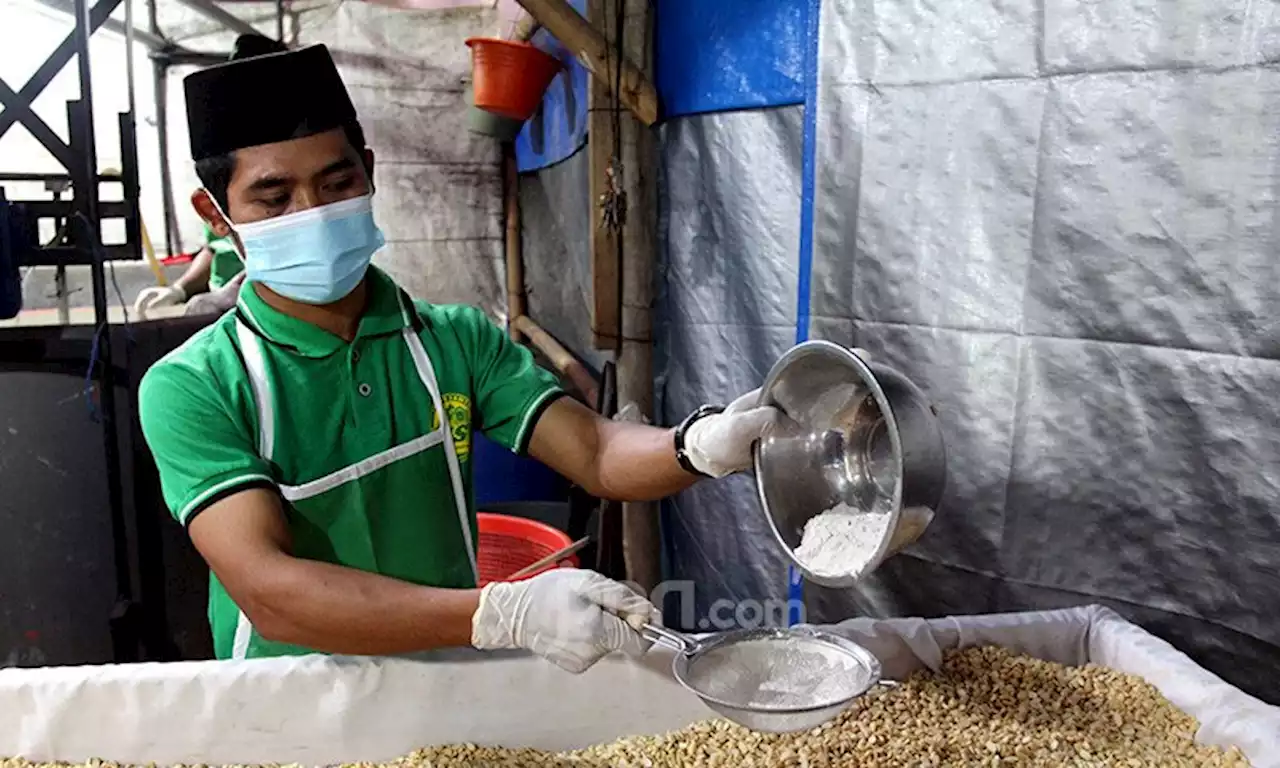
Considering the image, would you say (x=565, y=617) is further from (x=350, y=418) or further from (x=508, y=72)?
(x=508, y=72)

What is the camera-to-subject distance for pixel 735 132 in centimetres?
243

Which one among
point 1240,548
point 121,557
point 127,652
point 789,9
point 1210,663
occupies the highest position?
point 789,9

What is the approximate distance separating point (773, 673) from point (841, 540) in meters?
0.25

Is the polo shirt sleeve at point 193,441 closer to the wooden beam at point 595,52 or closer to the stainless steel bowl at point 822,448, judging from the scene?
the stainless steel bowl at point 822,448

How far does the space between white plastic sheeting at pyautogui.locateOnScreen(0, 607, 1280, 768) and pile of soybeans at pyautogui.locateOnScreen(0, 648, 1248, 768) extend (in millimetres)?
38

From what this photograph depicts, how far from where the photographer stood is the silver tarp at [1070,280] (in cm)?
148

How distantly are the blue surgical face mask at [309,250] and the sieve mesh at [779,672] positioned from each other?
0.86m

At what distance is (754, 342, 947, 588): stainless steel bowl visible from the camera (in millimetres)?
1398

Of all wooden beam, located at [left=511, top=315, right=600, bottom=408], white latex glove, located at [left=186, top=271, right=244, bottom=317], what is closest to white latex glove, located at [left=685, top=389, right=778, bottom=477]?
wooden beam, located at [left=511, top=315, right=600, bottom=408]

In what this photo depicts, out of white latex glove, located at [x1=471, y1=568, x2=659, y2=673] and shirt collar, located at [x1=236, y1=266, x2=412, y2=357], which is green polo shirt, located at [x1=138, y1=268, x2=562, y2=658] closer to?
shirt collar, located at [x1=236, y1=266, x2=412, y2=357]

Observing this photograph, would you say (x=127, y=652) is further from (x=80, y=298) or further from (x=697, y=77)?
(x=80, y=298)

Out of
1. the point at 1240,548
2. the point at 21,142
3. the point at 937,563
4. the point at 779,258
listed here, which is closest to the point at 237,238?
the point at 779,258

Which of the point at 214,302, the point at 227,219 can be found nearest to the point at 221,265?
the point at 214,302

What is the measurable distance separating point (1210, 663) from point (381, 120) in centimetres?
536
